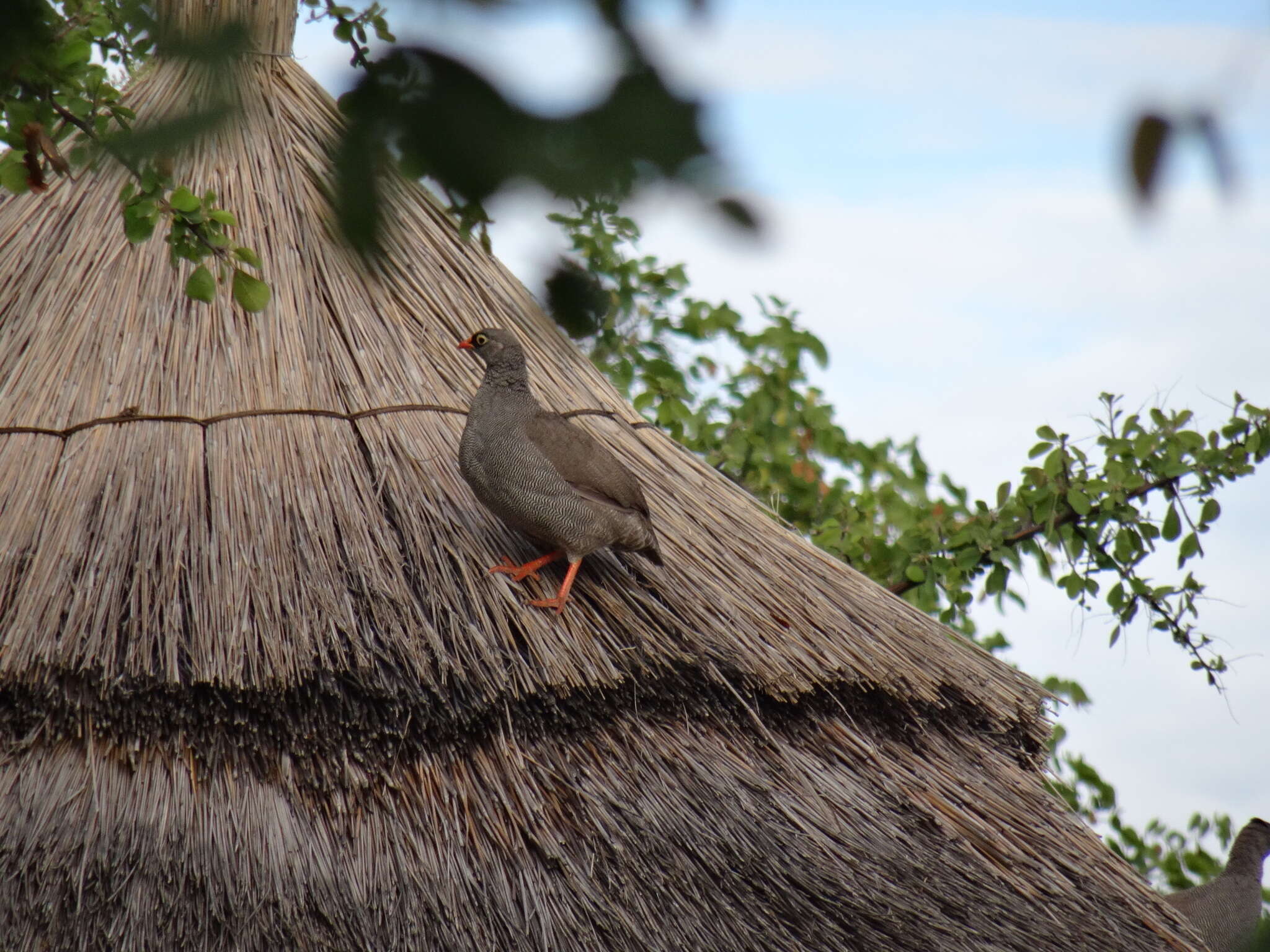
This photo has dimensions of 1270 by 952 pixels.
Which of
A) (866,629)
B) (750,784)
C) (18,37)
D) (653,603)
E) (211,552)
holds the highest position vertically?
(18,37)

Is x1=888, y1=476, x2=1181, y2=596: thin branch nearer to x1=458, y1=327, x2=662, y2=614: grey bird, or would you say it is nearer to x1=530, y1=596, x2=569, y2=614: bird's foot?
x1=458, y1=327, x2=662, y2=614: grey bird

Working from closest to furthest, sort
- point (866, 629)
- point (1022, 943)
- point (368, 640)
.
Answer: point (368, 640) < point (1022, 943) < point (866, 629)

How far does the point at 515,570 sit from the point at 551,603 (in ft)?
0.36

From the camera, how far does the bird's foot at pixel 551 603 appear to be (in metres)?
2.49

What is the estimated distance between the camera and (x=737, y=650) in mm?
2559

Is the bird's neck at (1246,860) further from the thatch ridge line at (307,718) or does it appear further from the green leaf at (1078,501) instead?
the thatch ridge line at (307,718)

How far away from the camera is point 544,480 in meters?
2.56

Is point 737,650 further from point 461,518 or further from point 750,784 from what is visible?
point 461,518

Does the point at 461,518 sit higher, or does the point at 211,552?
the point at 461,518

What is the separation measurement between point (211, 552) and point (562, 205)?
1.86 meters

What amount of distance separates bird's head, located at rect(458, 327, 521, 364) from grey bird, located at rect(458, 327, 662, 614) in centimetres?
1

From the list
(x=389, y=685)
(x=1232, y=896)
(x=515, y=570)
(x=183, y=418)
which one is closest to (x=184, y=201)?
(x=183, y=418)

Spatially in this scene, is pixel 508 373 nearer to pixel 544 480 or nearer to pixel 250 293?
pixel 544 480

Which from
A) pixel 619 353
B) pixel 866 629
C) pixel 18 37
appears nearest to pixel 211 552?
pixel 866 629
